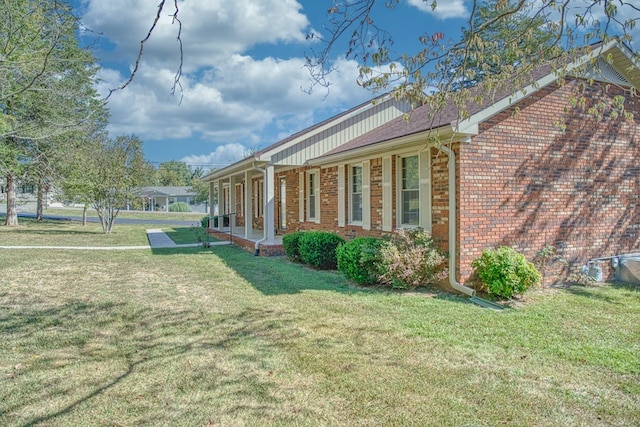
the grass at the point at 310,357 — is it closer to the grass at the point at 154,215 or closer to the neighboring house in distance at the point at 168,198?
the grass at the point at 154,215

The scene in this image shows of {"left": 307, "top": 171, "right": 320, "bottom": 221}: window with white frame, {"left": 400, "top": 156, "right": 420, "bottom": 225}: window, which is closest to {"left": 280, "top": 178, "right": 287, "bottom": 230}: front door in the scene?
{"left": 307, "top": 171, "right": 320, "bottom": 221}: window with white frame

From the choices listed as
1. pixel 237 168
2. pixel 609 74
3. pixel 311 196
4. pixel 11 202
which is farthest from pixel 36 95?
pixel 609 74

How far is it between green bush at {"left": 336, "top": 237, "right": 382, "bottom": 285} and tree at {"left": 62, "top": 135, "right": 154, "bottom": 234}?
15.2m

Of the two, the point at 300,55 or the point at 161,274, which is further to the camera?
the point at 161,274

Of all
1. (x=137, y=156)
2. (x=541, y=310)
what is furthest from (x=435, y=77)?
(x=137, y=156)

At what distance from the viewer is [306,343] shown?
5168 mm

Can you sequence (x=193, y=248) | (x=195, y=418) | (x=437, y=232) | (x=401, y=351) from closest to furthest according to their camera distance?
(x=195, y=418)
(x=401, y=351)
(x=437, y=232)
(x=193, y=248)

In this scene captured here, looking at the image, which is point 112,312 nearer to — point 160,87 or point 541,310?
point 160,87

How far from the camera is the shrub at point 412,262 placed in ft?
25.8

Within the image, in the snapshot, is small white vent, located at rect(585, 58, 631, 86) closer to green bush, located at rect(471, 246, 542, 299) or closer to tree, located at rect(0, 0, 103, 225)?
green bush, located at rect(471, 246, 542, 299)

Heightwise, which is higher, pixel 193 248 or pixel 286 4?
pixel 286 4

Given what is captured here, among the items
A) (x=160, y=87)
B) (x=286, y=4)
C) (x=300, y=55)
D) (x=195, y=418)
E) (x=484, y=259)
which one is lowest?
(x=195, y=418)

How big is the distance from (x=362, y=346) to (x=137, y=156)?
761 inches

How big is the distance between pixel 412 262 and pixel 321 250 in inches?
122
